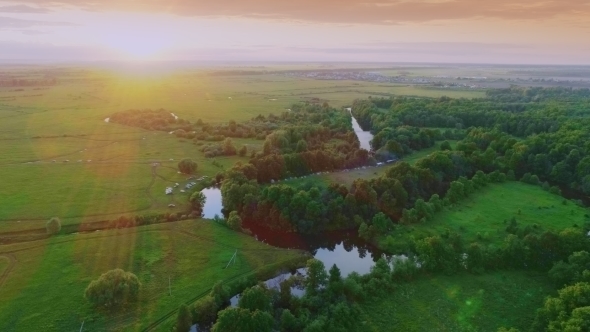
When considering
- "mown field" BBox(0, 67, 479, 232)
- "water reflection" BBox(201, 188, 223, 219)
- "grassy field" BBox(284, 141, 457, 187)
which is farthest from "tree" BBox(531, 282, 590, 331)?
"mown field" BBox(0, 67, 479, 232)

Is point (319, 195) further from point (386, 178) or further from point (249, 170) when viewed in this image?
point (249, 170)

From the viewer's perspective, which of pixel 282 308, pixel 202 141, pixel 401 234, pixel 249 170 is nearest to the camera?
pixel 282 308

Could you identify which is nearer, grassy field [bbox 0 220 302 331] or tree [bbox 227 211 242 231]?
grassy field [bbox 0 220 302 331]

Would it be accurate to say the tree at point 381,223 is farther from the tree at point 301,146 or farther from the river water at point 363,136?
the river water at point 363,136

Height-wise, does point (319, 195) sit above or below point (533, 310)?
above

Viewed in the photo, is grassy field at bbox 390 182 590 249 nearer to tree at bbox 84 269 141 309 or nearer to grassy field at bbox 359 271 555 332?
grassy field at bbox 359 271 555 332

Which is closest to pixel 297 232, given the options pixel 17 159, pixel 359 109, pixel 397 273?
pixel 397 273

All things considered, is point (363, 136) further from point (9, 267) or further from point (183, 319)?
point (9, 267)
